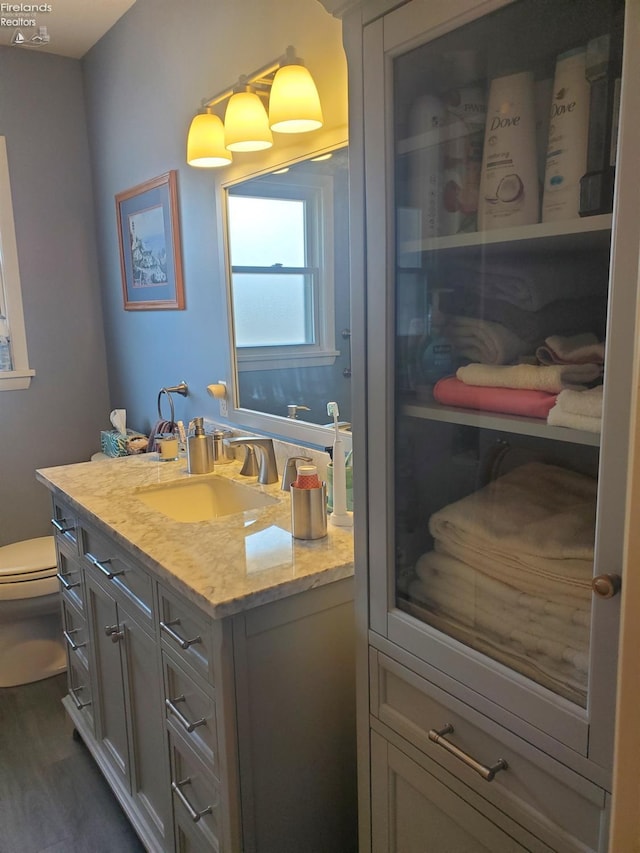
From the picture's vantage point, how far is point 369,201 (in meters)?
0.98

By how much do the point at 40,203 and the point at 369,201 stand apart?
2.61 metres

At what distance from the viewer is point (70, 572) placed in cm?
208

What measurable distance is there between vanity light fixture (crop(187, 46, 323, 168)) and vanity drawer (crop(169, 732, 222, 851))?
5.13 ft

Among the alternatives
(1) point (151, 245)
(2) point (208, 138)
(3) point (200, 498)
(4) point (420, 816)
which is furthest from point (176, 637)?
(1) point (151, 245)

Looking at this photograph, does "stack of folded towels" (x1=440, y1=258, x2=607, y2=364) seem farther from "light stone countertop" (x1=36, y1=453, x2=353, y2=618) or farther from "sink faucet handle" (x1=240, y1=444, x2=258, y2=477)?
"sink faucet handle" (x1=240, y1=444, x2=258, y2=477)

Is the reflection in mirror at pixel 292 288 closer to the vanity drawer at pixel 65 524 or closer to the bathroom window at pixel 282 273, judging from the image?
the bathroom window at pixel 282 273

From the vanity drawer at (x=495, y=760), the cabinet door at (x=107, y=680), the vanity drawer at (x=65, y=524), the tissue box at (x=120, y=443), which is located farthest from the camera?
the tissue box at (x=120, y=443)

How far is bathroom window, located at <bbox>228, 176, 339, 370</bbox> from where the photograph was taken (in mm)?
1845

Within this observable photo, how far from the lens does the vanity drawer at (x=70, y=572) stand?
2.00 meters

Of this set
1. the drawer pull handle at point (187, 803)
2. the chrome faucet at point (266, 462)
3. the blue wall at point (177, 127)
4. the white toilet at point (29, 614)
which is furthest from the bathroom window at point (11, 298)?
the drawer pull handle at point (187, 803)

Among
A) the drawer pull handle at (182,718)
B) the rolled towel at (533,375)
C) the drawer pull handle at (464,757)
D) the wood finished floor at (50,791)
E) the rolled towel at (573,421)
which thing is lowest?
the wood finished floor at (50,791)

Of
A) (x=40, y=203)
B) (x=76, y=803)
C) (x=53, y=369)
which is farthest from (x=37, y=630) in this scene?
(x=40, y=203)

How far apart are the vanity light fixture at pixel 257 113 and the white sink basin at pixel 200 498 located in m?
1.02

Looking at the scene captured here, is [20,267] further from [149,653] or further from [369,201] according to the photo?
[369,201]
